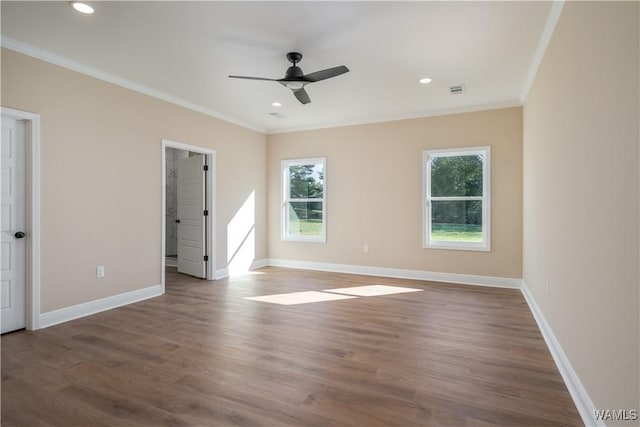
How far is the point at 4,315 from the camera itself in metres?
3.18

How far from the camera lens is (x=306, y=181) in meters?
6.71

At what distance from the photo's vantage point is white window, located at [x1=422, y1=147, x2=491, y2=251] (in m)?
5.24

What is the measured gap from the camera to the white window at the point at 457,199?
17.2 ft

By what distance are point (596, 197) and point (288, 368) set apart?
228 centimetres

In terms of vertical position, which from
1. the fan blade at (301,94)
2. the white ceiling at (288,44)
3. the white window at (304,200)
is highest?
the white ceiling at (288,44)

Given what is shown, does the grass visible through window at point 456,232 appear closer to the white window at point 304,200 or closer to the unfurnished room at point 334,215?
the unfurnished room at point 334,215

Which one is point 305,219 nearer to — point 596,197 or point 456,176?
point 456,176

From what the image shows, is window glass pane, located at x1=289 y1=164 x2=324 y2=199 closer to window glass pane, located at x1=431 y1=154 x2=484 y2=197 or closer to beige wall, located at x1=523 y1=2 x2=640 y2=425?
window glass pane, located at x1=431 y1=154 x2=484 y2=197

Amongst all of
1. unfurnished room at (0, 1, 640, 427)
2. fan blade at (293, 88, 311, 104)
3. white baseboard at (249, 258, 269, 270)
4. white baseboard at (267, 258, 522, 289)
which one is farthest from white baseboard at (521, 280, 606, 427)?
white baseboard at (249, 258, 269, 270)

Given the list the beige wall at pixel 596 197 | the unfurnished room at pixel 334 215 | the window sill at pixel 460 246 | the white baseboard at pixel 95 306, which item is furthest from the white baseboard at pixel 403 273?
the white baseboard at pixel 95 306

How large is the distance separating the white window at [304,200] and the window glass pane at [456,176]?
2087 mm

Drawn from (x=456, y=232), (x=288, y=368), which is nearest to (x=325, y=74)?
(x=288, y=368)

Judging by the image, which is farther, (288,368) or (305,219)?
(305,219)

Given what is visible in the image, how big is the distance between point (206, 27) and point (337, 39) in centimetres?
119
